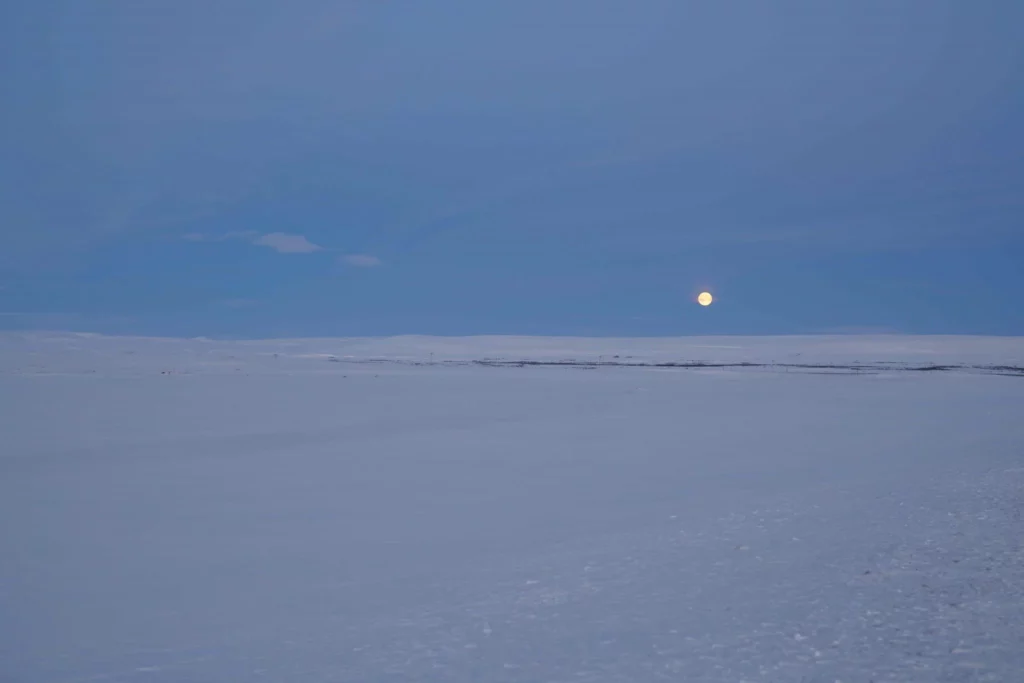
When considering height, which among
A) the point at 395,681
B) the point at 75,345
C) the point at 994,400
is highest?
the point at 75,345

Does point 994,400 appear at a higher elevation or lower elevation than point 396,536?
higher

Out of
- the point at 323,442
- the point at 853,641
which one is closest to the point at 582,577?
the point at 853,641

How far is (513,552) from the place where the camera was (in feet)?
18.5

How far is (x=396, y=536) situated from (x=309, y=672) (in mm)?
2382

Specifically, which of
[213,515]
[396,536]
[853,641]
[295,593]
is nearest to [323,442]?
[213,515]

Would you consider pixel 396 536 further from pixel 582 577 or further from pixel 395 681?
pixel 395 681

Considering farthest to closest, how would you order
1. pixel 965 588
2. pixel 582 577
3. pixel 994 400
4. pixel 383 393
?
pixel 383 393, pixel 994 400, pixel 582 577, pixel 965 588

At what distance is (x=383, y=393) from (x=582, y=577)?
49.6 ft

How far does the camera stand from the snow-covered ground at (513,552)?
3.88 meters

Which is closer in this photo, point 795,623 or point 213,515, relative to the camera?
point 795,623

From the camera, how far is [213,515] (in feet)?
22.3

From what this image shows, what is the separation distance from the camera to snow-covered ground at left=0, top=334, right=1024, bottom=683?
153 inches

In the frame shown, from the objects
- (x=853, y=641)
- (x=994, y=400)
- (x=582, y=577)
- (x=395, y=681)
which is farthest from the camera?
(x=994, y=400)

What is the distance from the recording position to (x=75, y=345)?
55.1 meters
